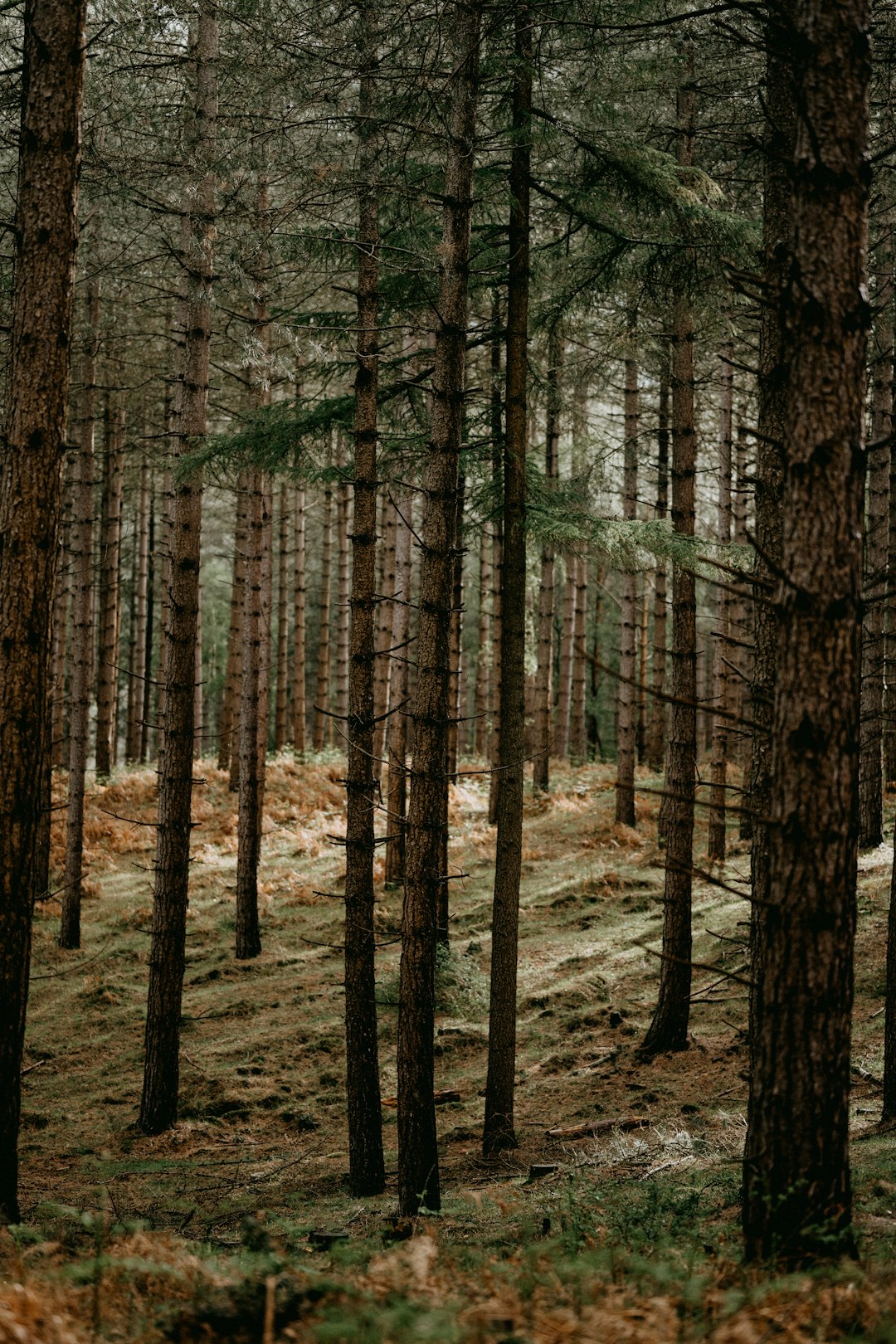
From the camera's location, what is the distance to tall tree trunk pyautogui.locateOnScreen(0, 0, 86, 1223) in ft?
19.9

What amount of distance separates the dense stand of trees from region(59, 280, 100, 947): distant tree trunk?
0.07 meters

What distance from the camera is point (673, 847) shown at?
36.2 feet

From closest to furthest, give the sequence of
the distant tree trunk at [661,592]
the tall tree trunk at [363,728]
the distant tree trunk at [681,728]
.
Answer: the tall tree trunk at [363,728] < the distant tree trunk at [681,728] < the distant tree trunk at [661,592]

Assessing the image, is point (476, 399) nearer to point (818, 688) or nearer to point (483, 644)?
point (818, 688)

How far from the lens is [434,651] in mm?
7965

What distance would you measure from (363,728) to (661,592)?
1355 centimetres

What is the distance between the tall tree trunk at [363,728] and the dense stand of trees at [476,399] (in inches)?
1.5

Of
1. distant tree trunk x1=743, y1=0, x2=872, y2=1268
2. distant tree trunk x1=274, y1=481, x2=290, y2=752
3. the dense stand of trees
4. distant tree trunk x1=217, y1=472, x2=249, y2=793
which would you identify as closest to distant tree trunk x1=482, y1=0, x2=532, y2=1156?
the dense stand of trees

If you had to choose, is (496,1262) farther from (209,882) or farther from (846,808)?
(209,882)

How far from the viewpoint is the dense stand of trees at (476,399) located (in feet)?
14.2

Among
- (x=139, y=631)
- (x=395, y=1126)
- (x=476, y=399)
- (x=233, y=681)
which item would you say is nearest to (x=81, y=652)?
(x=233, y=681)

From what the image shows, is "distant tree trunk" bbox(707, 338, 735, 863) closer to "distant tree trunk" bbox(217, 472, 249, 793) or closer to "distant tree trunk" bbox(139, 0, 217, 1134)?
"distant tree trunk" bbox(139, 0, 217, 1134)

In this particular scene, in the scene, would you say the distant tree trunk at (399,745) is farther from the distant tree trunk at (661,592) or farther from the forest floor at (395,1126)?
the distant tree trunk at (661,592)

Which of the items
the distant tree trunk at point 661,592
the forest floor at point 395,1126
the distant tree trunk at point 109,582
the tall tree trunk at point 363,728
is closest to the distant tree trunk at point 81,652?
the forest floor at point 395,1126
